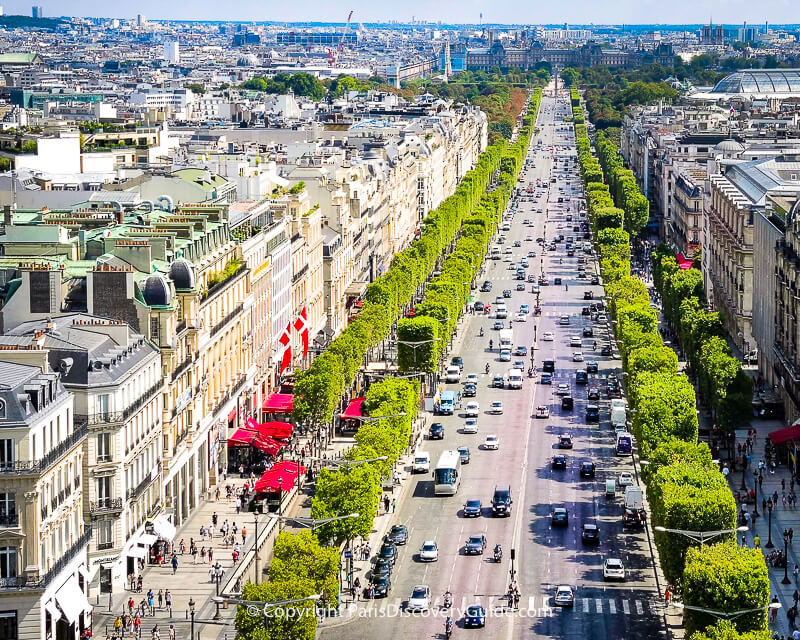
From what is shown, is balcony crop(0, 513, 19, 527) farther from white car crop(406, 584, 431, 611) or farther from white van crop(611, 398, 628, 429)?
white van crop(611, 398, 628, 429)

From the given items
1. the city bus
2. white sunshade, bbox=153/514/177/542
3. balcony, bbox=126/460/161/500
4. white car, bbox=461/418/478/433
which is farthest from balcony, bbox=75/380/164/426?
white car, bbox=461/418/478/433

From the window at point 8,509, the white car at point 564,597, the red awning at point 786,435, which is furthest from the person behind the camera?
the red awning at point 786,435

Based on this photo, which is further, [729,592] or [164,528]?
[164,528]

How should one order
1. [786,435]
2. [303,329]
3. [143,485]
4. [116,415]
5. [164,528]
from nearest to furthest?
[116,415], [143,485], [164,528], [786,435], [303,329]

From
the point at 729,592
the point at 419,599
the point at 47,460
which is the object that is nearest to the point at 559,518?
the point at 419,599

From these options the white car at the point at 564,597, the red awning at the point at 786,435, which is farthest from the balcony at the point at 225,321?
the red awning at the point at 786,435

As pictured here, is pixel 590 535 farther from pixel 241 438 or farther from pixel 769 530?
pixel 241 438

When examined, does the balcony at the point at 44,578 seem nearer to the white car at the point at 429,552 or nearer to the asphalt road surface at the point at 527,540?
the asphalt road surface at the point at 527,540

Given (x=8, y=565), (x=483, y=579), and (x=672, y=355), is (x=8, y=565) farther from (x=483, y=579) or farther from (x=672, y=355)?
(x=672, y=355)
